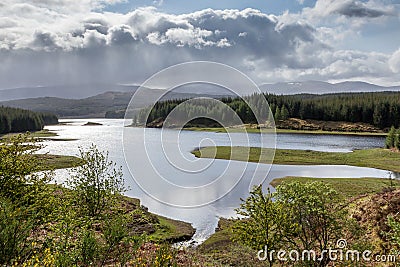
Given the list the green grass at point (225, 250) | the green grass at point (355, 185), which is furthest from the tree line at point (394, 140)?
the green grass at point (225, 250)

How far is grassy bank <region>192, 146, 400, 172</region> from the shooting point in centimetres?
5819

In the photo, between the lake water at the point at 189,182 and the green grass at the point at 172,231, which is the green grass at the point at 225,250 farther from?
the green grass at the point at 172,231

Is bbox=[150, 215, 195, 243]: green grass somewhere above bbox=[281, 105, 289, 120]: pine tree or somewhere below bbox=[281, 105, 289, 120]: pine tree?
below

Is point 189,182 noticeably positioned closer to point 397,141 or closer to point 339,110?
point 397,141

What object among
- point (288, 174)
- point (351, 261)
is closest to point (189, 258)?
point (351, 261)

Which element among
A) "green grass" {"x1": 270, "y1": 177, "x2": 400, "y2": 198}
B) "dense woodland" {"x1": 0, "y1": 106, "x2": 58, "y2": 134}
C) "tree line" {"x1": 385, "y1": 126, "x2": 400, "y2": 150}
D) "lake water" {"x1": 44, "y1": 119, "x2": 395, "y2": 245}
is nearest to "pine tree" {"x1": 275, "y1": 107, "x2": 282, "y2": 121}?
"tree line" {"x1": 385, "y1": 126, "x2": 400, "y2": 150}

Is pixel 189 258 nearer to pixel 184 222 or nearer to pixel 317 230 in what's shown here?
pixel 317 230

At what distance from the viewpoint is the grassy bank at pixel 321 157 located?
58188 mm

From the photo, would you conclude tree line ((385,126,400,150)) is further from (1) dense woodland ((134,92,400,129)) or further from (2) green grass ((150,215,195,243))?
(1) dense woodland ((134,92,400,129))

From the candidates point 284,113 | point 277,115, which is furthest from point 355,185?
point 284,113

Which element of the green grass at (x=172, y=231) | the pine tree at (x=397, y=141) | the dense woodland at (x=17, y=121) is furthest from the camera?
the dense woodland at (x=17, y=121)

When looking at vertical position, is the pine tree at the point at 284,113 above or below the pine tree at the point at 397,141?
above

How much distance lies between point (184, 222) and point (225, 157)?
32222 mm

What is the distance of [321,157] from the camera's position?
63.7m
